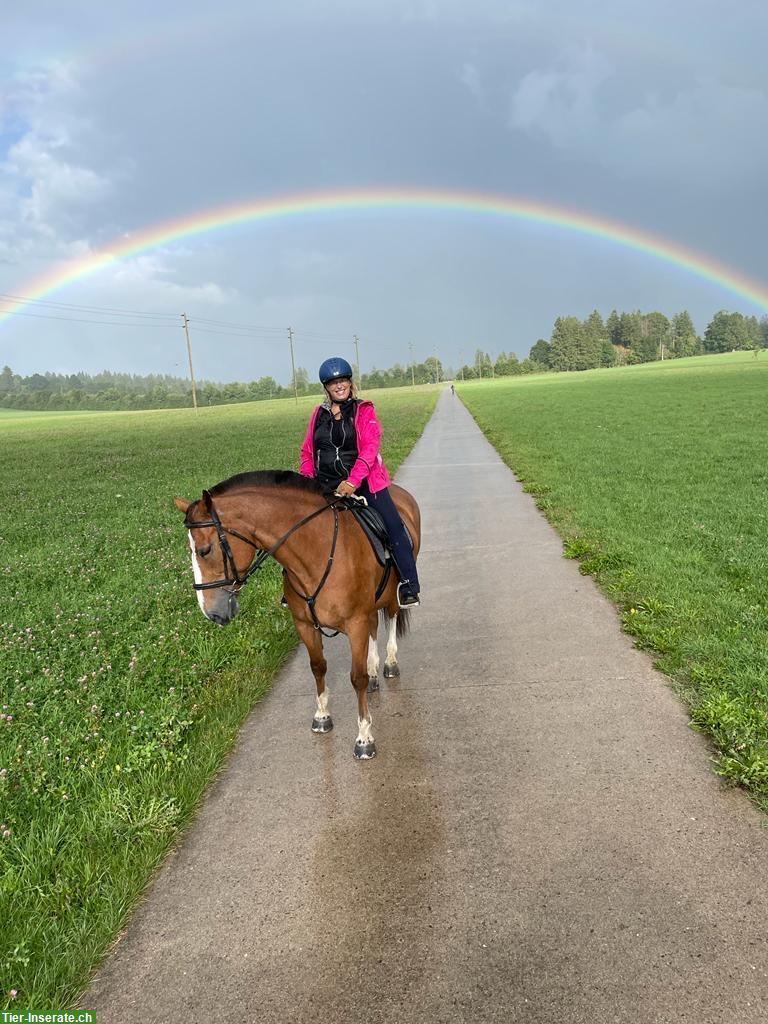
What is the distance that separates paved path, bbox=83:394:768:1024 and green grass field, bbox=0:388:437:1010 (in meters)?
0.23

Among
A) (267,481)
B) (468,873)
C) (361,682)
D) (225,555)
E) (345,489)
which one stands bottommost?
(468,873)

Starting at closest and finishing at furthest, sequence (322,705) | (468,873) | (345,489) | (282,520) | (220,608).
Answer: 1. (468,873)
2. (220,608)
3. (282,520)
4. (345,489)
5. (322,705)

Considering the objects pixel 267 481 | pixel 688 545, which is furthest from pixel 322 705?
pixel 688 545

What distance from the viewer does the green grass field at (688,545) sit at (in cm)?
475

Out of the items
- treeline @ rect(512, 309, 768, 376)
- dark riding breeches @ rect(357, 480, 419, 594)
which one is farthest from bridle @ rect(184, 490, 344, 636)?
treeline @ rect(512, 309, 768, 376)

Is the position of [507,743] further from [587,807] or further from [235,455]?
[235,455]

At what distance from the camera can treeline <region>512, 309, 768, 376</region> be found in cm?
15825

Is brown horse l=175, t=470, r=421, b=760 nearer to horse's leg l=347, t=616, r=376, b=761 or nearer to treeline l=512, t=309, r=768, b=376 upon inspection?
horse's leg l=347, t=616, r=376, b=761

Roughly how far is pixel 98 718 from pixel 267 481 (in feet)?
9.17

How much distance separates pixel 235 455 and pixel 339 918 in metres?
23.9

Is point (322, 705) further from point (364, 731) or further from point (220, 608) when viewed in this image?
point (220, 608)

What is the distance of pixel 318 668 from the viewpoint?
15.7 ft

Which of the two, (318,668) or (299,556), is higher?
(299,556)

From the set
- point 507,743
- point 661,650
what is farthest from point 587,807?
point 661,650
